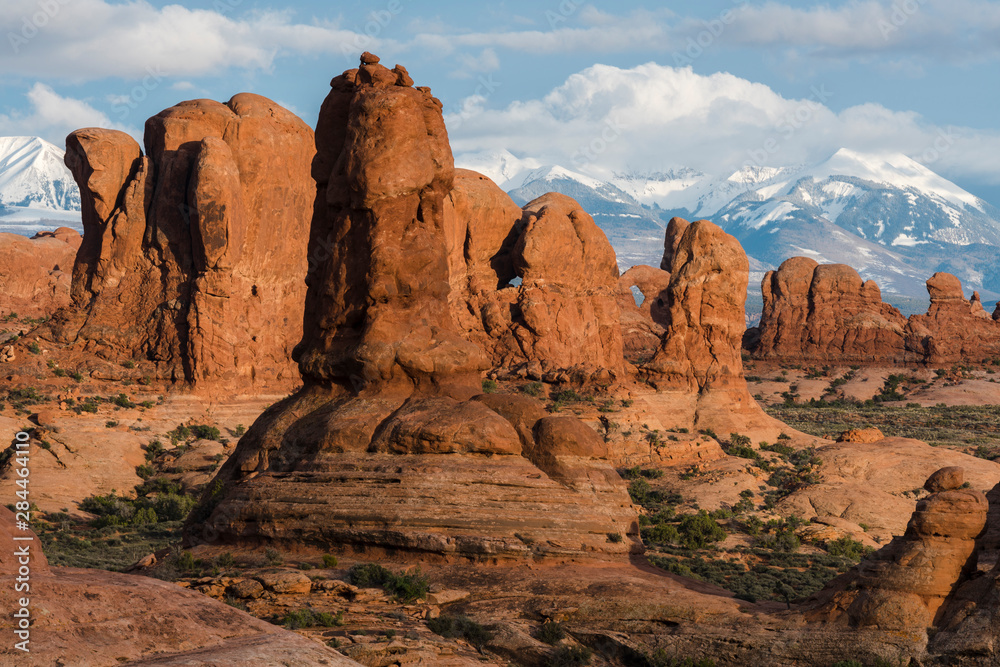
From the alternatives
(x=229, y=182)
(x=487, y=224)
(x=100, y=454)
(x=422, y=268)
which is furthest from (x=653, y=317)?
(x=422, y=268)

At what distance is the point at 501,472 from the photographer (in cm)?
2119

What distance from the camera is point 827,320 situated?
289 feet

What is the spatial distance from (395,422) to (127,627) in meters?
11.1

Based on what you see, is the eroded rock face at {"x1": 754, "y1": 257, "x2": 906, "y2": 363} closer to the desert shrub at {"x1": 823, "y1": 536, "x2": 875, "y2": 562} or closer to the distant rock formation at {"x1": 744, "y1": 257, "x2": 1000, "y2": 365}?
the distant rock formation at {"x1": 744, "y1": 257, "x2": 1000, "y2": 365}

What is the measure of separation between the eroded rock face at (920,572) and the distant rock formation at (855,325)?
7201cm

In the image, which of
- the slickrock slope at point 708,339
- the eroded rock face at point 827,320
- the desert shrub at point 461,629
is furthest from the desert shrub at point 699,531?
the eroded rock face at point 827,320

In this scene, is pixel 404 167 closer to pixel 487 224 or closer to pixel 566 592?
pixel 566 592

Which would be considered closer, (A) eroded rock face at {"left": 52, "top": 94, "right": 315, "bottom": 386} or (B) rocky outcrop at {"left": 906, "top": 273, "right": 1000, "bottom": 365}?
(A) eroded rock face at {"left": 52, "top": 94, "right": 315, "bottom": 386}

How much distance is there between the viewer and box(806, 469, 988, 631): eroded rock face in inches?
677

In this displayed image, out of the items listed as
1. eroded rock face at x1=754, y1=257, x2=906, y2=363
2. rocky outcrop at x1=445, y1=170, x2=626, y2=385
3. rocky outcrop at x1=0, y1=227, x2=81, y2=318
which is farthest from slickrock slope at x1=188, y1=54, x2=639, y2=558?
eroded rock face at x1=754, y1=257, x2=906, y2=363

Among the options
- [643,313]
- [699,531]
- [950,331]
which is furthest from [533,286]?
[950,331]

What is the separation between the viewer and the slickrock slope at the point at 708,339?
51.6 meters

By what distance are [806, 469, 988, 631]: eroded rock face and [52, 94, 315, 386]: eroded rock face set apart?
37828 millimetres

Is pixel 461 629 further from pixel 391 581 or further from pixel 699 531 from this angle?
pixel 699 531
